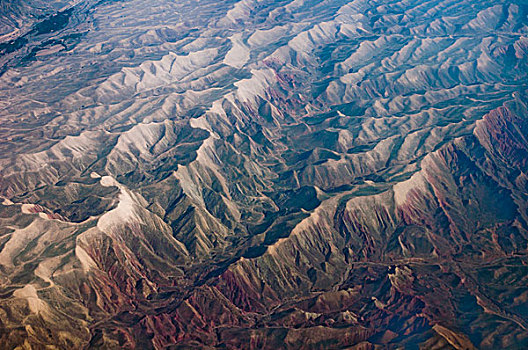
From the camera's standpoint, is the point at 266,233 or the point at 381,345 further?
the point at 266,233

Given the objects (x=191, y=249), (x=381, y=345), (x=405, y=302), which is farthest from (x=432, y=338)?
(x=191, y=249)

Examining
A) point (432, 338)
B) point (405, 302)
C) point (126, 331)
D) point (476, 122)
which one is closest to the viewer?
point (432, 338)

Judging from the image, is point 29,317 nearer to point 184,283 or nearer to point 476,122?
point 184,283

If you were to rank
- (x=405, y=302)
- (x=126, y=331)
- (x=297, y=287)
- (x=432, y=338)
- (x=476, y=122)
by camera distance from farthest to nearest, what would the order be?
(x=476, y=122)
(x=297, y=287)
(x=405, y=302)
(x=126, y=331)
(x=432, y=338)

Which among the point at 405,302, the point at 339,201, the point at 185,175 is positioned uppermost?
the point at 185,175

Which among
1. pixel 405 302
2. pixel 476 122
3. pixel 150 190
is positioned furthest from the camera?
pixel 476 122

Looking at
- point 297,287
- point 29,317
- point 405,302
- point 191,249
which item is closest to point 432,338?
point 405,302

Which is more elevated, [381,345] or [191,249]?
[191,249]

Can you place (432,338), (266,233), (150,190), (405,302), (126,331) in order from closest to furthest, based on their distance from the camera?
(432,338), (126,331), (405,302), (266,233), (150,190)

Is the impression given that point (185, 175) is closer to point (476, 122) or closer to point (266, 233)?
point (266, 233)
